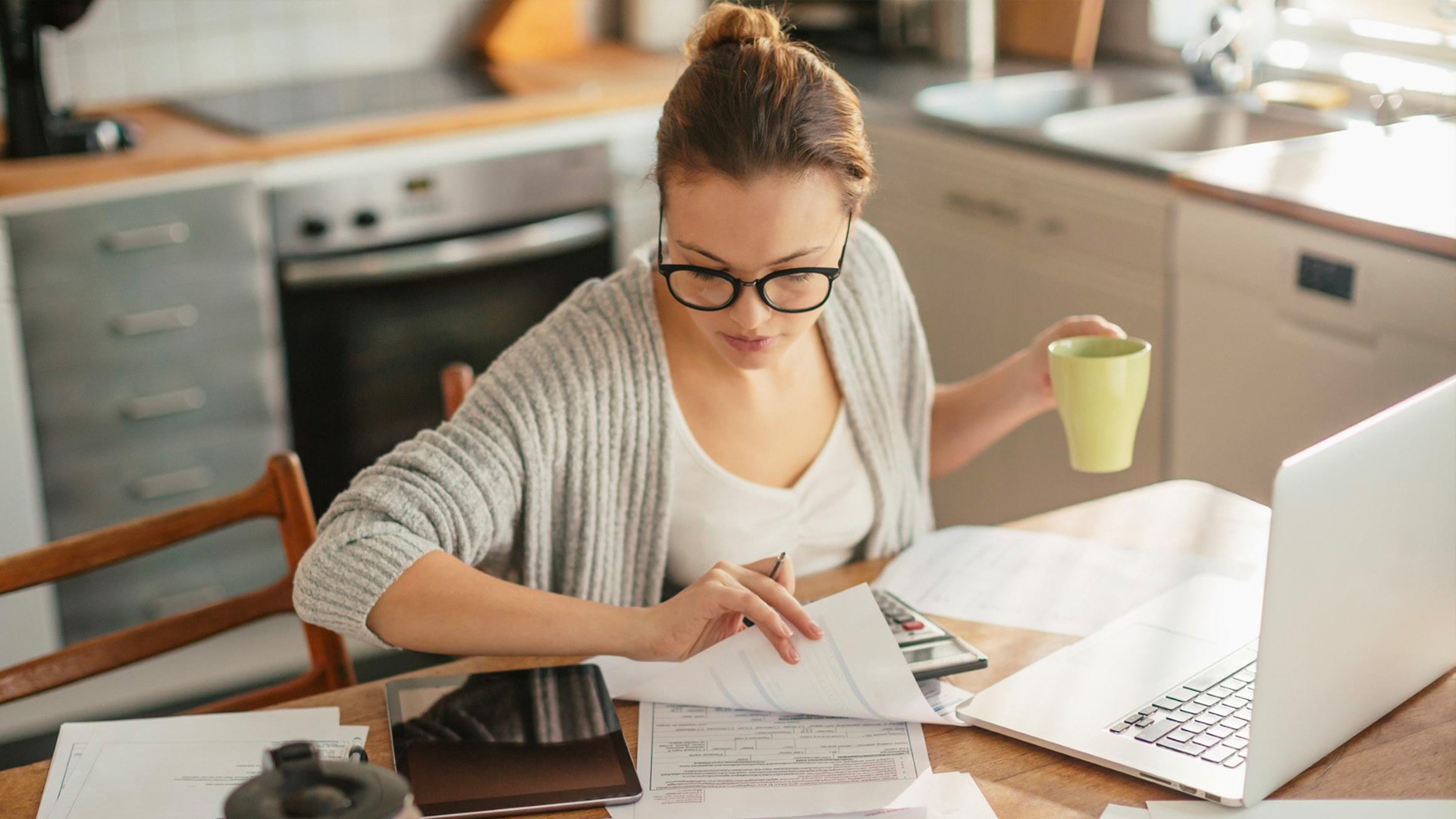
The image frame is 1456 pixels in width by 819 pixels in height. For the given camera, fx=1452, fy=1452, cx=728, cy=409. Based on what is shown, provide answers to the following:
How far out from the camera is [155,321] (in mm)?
2561

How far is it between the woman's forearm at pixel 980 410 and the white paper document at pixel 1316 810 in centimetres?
64

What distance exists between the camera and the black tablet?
106 centimetres

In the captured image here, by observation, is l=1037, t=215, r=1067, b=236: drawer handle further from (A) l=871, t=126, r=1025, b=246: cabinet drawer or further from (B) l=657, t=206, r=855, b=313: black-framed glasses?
(B) l=657, t=206, r=855, b=313: black-framed glasses

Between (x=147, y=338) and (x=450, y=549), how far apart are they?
1508 millimetres

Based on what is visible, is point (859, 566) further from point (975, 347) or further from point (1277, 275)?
point (975, 347)

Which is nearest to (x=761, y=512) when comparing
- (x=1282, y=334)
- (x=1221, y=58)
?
(x=1282, y=334)

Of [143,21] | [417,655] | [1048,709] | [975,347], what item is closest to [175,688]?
[417,655]

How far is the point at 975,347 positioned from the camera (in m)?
2.78

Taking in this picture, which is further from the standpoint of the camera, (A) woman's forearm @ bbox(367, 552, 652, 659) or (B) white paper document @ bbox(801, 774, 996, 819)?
(A) woman's forearm @ bbox(367, 552, 652, 659)

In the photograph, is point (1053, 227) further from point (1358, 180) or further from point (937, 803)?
point (937, 803)

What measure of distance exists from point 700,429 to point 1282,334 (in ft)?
3.51

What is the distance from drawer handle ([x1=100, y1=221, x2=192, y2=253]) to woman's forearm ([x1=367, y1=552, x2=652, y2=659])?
1512 millimetres

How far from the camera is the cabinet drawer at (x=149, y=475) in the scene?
8.44 feet

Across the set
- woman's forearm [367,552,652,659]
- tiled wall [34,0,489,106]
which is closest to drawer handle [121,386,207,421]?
tiled wall [34,0,489,106]
